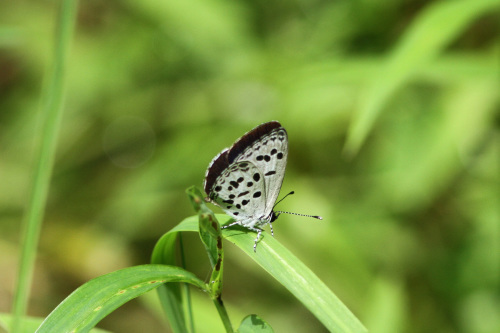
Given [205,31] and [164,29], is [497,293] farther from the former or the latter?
[164,29]

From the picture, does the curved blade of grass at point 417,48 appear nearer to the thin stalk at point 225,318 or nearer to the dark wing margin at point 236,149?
the dark wing margin at point 236,149

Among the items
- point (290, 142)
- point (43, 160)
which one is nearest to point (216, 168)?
point (43, 160)

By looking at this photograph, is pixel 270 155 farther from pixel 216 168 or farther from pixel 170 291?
pixel 170 291

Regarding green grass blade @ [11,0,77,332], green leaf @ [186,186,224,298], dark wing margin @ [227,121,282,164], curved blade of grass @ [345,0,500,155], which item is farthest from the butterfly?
curved blade of grass @ [345,0,500,155]

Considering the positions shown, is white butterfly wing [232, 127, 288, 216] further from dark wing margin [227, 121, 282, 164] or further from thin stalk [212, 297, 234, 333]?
thin stalk [212, 297, 234, 333]

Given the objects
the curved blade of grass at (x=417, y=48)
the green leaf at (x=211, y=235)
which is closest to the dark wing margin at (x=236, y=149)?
the green leaf at (x=211, y=235)

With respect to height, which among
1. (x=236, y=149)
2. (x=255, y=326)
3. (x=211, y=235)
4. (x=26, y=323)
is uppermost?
(x=236, y=149)

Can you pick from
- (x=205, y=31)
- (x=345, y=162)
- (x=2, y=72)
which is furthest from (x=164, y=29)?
(x=345, y=162)
